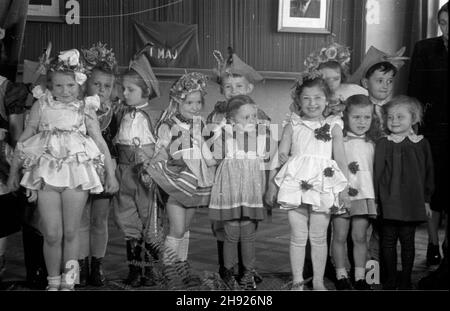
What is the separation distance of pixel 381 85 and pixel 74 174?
1.43m

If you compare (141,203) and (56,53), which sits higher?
(56,53)

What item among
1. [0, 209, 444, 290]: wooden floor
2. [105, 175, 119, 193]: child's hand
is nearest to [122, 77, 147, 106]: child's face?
Answer: [105, 175, 119, 193]: child's hand

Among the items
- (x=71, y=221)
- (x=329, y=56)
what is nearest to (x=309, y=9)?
(x=329, y=56)

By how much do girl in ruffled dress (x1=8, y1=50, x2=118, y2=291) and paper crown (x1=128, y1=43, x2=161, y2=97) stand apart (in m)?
0.24

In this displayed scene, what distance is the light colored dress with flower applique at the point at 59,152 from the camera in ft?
8.45

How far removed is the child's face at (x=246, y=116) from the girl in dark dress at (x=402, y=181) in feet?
1.89

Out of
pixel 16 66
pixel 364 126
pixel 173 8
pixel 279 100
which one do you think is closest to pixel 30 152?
pixel 16 66

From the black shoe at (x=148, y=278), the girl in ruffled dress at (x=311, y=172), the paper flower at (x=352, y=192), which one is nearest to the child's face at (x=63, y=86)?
the black shoe at (x=148, y=278)

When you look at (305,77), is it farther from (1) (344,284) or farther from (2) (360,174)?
(1) (344,284)

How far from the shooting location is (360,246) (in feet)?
9.22

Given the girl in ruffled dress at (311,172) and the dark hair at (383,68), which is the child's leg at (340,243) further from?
the dark hair at (383,68)

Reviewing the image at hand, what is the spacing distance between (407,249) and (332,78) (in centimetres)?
85

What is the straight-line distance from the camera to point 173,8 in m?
2.58

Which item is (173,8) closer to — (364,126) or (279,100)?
(279,100)
